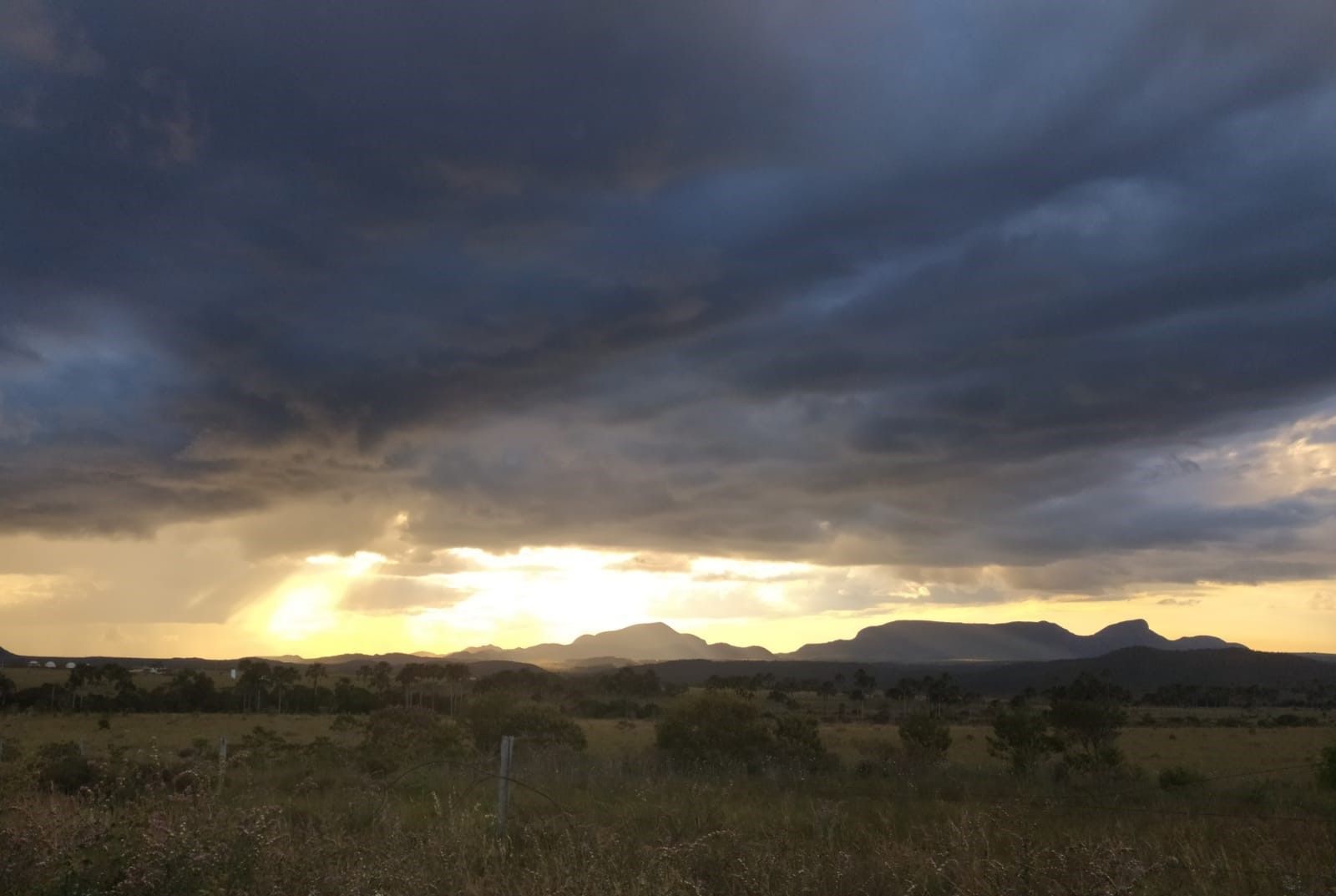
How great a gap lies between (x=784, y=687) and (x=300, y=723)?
241ft

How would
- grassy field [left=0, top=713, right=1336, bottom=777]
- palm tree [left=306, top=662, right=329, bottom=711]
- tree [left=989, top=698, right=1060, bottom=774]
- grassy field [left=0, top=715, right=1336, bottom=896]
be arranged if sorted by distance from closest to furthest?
1. grassy field [left=0, top=715, right=1336, bottom=896]
2. grassy field [left=0, top=713, right=1336, bottom=777]
3. tree [left=989, top=698, right=1060, bottom=774]
4. palm tree [left=306, top=662, right=329, bottom=711]

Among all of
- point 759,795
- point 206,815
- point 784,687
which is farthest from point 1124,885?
point 784,687

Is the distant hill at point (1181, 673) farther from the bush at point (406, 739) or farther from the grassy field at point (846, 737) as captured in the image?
the bush at point (406, 739)

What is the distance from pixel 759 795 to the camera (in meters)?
19.1

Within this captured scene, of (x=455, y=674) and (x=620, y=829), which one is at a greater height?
(x=455, y=674)

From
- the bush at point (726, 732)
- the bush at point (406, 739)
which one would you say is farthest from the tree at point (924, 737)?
the bush at point (406, 739)

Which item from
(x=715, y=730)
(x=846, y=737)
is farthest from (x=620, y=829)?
(x=846, y=737)

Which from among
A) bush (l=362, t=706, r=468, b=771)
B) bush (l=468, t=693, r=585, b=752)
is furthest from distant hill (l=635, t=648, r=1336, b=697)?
bush (l=362, t=706, r=468, b=771)

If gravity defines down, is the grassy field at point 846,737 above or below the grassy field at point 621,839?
below

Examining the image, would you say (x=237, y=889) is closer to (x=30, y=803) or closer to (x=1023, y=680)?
(x=30, y=803)

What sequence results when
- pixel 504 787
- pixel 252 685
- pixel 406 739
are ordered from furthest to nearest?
pixel 252 685 → pixel 406 739 → pixel 504 787

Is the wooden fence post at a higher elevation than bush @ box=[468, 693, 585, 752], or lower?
higher

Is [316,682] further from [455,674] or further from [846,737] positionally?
[846,737]

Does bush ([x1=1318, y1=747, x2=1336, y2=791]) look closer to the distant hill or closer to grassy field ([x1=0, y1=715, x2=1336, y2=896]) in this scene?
grassy field ([x1=0, y1=715, x2=1336, y2=896])
